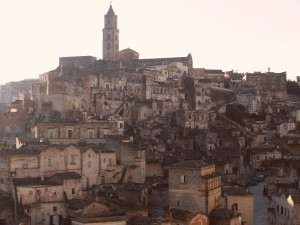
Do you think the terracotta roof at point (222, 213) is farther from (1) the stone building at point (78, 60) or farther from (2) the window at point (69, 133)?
(1) the stone building at point (78, 60)

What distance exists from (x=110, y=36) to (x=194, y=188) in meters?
71.8

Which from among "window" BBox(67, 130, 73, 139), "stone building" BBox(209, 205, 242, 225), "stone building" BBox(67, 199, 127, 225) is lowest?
"stone building" BBox(209, 205, 242, 225)

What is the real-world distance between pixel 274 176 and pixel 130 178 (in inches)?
678

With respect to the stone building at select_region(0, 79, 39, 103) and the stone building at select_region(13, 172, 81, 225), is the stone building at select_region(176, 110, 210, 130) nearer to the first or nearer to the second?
the stone building at select_region(13, 172, 81, 225)

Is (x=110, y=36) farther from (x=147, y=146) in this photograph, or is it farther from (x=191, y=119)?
(x=147, y=146)

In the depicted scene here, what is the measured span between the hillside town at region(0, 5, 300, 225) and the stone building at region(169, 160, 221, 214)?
84 mm

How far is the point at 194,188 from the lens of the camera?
42.2m

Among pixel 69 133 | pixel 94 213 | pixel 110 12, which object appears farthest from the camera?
pixel 110 12

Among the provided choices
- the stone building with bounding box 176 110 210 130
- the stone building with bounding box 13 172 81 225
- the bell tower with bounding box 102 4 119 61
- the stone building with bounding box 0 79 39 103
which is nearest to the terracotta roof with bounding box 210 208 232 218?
the stone building with bounding box 13 172 81 225

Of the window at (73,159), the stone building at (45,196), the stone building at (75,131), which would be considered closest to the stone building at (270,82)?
the stone building at (75,131)

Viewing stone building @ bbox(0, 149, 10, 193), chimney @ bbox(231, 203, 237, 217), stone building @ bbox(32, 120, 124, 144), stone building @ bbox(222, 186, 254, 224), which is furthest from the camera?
stone building @ bbox(32, 120, 124, 144)

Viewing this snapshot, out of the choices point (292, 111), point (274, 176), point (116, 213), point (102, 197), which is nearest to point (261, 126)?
point (292, 111)

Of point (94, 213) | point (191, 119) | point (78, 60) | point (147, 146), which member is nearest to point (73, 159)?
point (94, 213)

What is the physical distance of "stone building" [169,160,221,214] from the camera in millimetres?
41812
